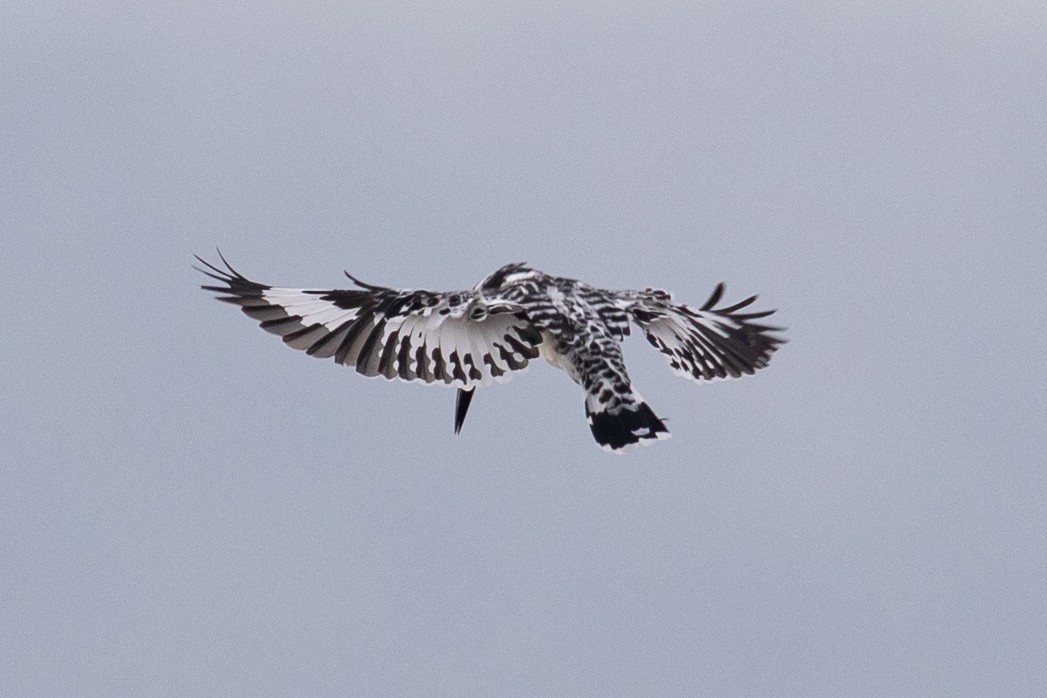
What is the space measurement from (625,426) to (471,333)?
1876 mm

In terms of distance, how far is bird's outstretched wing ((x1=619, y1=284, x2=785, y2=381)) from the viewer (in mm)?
21250

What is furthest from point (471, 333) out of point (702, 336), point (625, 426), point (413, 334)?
point (702, 336)

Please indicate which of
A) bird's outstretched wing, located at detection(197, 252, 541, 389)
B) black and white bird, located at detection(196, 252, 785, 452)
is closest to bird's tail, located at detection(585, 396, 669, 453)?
black and white bird, located at detection(196, 252, 785, 452)

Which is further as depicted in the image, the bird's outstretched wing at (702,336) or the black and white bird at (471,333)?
the bird's outstretched wing at (702,336)

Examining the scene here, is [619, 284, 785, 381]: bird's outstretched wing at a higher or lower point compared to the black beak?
higher

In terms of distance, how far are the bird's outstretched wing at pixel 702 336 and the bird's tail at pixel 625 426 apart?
72.3 inches

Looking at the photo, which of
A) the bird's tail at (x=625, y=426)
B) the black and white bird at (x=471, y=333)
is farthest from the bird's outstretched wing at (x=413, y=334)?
the bird's tail at (x=625, y=426)

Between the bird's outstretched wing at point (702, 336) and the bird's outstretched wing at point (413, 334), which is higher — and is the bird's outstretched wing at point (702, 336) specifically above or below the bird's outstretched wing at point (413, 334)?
above

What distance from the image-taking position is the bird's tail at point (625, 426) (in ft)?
62.0

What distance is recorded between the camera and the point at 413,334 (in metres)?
19.5

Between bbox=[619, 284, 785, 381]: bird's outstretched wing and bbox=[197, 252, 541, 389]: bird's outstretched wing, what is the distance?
1.76 metres

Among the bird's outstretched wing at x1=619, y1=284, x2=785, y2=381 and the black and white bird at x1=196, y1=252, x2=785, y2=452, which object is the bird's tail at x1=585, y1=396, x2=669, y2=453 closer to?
the black and white bird at x1=196, y1=252, x2=785, y2=452

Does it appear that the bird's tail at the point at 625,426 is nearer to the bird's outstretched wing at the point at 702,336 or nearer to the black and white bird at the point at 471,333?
the black and white bird at the point at 471,333

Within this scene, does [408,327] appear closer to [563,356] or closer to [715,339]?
[563,356]
